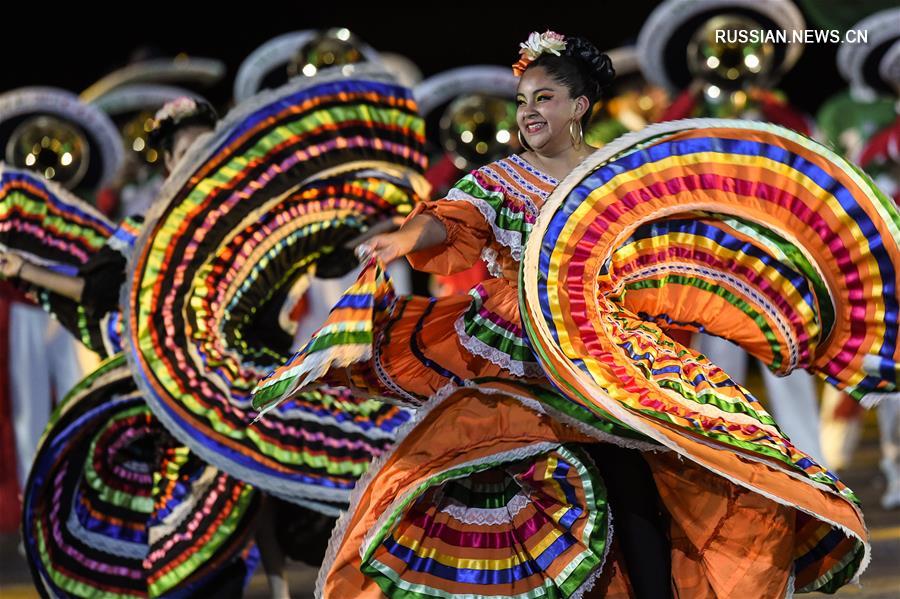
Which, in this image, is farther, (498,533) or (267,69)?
(267,69)

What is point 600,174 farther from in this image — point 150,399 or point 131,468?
point 131,468

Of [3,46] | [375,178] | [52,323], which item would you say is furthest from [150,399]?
[3,46]

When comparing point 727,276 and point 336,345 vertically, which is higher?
point 727,276

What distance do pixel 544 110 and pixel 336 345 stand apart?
666 millimetres

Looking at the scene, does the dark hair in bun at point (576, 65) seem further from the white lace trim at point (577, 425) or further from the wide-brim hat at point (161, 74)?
the wide-brim hat at point (161, 74)

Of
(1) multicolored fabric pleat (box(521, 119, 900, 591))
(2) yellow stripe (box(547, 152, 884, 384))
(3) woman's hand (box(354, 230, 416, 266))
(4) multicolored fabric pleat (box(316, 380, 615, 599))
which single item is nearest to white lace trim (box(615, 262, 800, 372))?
(1) multicolored fabric pleat (box(521, 119, 900, 591))

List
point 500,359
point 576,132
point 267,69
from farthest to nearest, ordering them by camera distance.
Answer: point 267,69 → point 576,132 → point 500,359

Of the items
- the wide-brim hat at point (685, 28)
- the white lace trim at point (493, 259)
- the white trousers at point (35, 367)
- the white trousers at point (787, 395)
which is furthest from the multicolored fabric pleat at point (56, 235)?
the wide-brim hat at point (685, 28)

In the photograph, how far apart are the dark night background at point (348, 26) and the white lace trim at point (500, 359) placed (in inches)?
258

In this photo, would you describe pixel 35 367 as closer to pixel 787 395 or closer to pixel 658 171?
pixel 787 395

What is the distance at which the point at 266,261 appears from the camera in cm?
402

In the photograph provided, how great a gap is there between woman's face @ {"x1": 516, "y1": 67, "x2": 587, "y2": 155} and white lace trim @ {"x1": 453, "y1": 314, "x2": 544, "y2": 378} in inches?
16.7

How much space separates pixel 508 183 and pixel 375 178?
1.10 meters

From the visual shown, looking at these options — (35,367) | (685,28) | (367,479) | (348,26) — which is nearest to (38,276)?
(367,479)
